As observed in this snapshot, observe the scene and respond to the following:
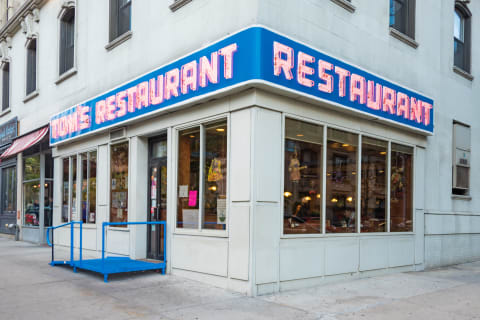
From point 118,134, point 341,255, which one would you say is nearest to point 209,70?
point 118,134

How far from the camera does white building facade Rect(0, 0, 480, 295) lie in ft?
25.0

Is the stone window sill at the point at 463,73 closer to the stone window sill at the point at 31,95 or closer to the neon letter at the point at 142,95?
the neon letter at the point at 142,95

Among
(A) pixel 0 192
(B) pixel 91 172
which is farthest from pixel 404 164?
(A) pixel 0 192

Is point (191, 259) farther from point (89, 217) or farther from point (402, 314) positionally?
point (89, 217)

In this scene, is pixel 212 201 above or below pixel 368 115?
below

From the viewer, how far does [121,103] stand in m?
10.4

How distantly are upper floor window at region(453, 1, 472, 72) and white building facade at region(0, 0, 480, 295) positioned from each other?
0.05 meters

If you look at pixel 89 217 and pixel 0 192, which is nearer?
pixel 89 217

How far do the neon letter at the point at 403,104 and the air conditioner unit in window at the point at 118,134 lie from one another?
20.2 feet

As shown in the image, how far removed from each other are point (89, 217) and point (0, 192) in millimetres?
9574

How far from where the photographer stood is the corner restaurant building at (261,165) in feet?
24.6

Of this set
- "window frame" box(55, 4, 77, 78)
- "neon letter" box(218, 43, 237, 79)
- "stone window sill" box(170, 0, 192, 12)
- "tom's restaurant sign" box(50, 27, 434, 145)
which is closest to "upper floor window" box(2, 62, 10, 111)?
"window frame" box(55, 4, 77, 78)

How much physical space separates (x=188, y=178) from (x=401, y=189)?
5093 mm

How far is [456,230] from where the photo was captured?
12.5 meters
